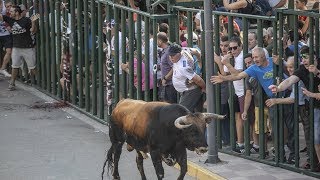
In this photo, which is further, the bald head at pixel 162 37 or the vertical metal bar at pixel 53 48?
the vertical metal bar at pixel 53 48

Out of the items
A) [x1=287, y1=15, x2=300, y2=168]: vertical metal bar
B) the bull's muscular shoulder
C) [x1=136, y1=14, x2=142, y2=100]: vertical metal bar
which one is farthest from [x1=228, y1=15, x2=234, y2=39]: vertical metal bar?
[x1=136, y1=14, x2=142, y2=100]: vertical metal bar

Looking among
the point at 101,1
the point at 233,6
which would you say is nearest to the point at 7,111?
the point at 101,1

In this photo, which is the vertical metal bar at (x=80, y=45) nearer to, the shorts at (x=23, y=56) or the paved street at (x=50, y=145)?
the paved street at (x=50, y=145)

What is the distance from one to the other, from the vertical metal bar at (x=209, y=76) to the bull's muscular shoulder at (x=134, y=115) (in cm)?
152

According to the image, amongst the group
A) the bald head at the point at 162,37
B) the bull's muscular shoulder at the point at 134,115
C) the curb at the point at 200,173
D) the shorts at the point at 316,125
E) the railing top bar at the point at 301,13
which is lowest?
the curb at the point at 200,173

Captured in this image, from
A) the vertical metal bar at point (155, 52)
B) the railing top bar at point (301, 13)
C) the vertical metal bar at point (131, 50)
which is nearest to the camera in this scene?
the railing top bar at point (301, 13)

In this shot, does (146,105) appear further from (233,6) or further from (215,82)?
(233,6)

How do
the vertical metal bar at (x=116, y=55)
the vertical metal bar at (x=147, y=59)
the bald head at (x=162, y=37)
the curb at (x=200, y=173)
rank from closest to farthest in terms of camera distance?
the curb at (x=200, y=173) < the bald head at (x=162, y=37) < the vertical metal bar at (x=147, y=59) < the vertical metal bar at (x=116, y=55)

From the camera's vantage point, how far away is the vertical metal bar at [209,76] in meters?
12.7

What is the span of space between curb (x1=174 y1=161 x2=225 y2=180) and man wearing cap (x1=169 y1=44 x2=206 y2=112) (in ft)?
4.26

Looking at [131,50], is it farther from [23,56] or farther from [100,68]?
[23,56]

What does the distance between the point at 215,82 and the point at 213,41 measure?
1.04m

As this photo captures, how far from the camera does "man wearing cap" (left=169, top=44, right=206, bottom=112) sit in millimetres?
13852

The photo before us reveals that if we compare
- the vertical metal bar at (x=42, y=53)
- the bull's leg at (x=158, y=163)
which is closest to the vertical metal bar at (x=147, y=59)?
the bull's leg at (x=158, y=163)
